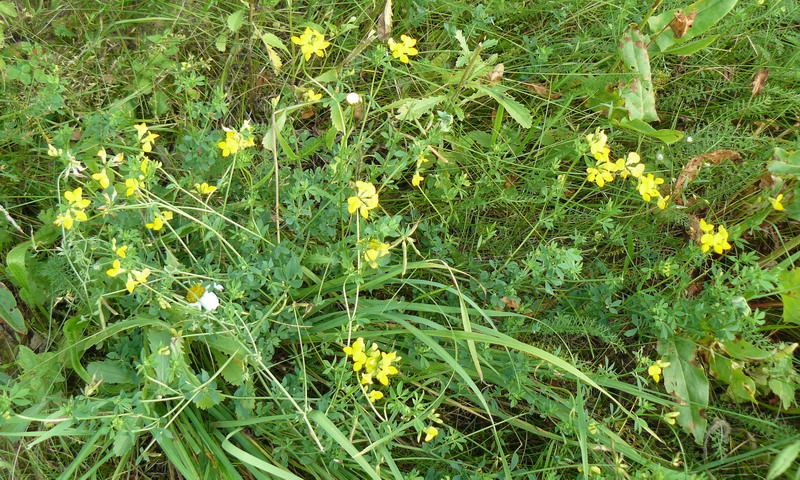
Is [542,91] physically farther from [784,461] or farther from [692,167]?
[784,461]

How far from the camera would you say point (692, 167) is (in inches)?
99.9

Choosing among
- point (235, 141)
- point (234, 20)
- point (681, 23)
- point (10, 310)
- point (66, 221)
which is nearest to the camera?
point (66, 221)

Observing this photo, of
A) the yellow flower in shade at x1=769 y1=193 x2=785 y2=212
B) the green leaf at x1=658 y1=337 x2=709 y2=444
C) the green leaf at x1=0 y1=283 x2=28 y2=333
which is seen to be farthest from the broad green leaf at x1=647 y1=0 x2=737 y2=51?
the green leaf at x1=0 y1=283 x2=28 y2=333

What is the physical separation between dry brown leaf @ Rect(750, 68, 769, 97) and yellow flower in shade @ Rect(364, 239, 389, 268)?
6.61 feet

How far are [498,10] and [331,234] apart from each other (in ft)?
4.75

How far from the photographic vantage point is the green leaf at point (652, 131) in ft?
8.13

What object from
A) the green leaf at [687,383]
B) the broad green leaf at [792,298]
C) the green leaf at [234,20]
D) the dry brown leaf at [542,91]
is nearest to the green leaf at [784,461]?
the green leaf at [687,383]

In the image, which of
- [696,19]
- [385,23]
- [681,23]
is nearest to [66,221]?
[385,23]

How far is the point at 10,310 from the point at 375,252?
58.2 inches

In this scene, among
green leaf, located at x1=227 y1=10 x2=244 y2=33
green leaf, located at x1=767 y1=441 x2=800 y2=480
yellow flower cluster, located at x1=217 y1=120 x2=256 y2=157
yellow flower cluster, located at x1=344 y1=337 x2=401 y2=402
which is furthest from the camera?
green leaf, located at x1=227 y1=10 x2=244 y2=33

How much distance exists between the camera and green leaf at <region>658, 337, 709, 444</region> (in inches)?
89.7

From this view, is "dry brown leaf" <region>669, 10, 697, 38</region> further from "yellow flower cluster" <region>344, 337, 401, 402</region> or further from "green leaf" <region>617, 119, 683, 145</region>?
"yellow flower cluster" <region>344, 337, 401, 402</region>

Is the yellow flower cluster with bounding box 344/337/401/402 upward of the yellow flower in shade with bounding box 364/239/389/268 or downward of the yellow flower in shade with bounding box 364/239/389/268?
downward

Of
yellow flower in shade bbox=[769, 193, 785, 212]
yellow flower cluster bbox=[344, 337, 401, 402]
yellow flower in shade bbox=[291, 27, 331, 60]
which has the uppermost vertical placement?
yellow flower in shade bbox=[291, 27, 331, 60]
